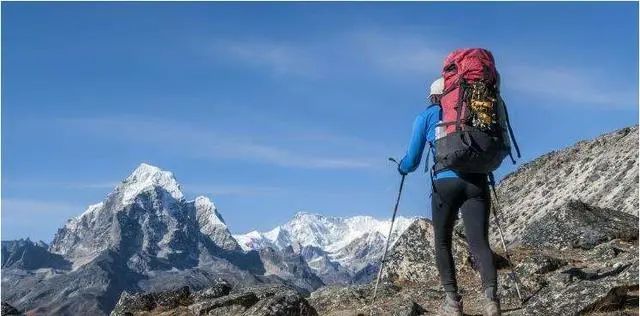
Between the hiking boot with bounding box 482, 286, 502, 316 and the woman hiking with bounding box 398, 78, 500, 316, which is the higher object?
the woman hiking with bounding box 398, 78, 500, 316

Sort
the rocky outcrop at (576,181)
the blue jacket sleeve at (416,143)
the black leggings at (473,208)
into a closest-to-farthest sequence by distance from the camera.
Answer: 1. the black leggings at (473,208)
2. the blue jacket sleeve at (416,143)
3. the rocky outcrop at (576,181)

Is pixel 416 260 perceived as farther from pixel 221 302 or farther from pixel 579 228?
pixel 221 302

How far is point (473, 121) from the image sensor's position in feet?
37.0

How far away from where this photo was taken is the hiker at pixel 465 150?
36.8 feet

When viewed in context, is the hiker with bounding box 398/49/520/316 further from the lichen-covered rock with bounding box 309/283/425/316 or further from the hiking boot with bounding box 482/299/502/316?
the lichen-covered rock with bounding box 309/283/425/316

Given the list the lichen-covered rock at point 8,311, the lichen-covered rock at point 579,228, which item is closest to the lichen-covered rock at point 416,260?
the lichen-covered rock at point 579,228

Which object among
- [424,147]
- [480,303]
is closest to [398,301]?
[480,303]

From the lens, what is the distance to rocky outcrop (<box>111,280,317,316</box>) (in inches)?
655

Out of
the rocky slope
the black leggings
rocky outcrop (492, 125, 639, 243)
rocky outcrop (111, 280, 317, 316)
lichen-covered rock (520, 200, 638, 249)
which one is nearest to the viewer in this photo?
the black leggings

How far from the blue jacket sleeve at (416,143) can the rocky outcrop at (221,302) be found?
592 centimetres

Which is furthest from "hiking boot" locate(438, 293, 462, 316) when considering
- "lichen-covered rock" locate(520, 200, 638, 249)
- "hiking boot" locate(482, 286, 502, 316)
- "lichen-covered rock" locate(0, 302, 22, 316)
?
"lichen-covered rock" locate(0, 302, 22, 316)

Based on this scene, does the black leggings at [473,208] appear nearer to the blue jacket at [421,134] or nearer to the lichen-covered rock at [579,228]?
the blue jacket at [421,134]

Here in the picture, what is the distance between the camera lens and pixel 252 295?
63.3 feet

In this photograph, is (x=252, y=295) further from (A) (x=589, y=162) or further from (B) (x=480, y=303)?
(A) (x=589, y=162)
